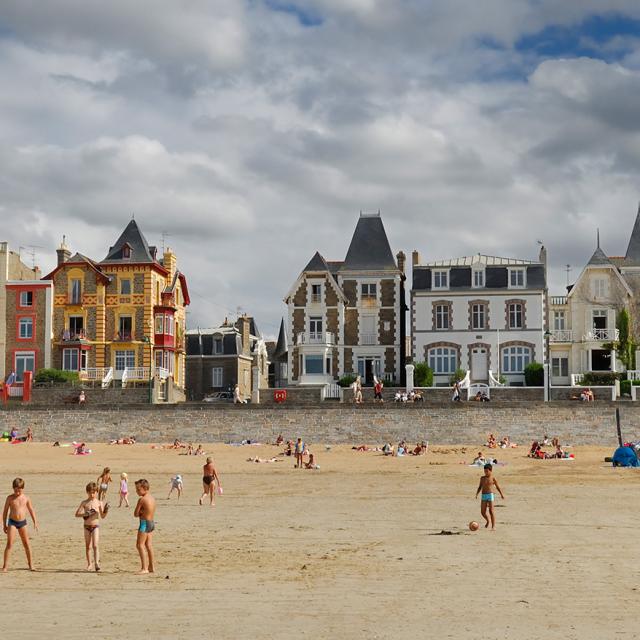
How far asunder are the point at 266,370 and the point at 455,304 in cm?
2749

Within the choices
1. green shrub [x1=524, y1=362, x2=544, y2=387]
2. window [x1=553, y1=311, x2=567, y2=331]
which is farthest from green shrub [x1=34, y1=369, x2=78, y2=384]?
window [x1=553, y1=311, x2=567, y2=331]

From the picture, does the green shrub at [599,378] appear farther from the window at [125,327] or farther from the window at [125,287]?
the window at [125,287]

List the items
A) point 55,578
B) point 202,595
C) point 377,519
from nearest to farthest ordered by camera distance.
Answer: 1. point 202,595
2. point 55,578
3. point 377,519

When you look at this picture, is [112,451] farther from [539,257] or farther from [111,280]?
[539,257]

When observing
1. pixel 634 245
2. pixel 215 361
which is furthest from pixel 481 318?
pixel 215 361

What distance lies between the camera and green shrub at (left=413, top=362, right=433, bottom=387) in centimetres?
5319

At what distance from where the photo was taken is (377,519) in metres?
21.7

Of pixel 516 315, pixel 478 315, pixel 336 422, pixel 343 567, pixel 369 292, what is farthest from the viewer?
pixel 369 292

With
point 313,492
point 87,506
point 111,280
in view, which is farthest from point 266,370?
point 87,506

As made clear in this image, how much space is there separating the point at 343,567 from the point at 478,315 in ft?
137

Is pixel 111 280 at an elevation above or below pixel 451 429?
above

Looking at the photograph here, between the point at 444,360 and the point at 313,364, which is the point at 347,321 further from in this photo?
the point at 444,360

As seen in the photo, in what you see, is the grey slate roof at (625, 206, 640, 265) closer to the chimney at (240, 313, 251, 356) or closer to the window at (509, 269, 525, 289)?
the window at (509, 269, 525, 289)

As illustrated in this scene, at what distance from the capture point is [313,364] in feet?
185
